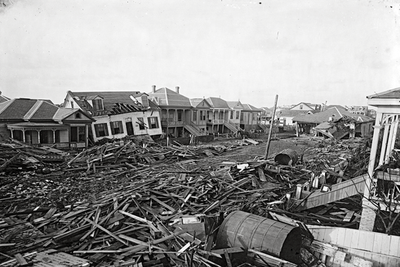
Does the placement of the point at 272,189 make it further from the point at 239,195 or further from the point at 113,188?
the point at 113,188

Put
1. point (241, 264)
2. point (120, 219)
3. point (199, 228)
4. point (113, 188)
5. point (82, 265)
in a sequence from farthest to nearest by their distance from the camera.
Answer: point (113, 188) < point (120, 219) < point (199, 228) < point (241, 264) < point (82, 265)

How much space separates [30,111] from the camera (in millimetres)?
28109

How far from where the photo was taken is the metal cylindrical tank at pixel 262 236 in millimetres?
7668

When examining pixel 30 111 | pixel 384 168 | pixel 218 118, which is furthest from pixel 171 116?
pixel 384 168

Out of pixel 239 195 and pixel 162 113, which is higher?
pixel 162 113

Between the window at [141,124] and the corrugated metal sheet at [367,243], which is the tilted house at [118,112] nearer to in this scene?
the window at [141,124]

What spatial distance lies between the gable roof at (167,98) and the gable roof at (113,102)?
2565mm

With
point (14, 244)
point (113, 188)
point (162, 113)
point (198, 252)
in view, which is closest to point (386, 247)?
point (198, 252)

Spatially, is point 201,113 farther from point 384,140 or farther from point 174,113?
point 384,140

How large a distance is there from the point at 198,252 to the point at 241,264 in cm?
121

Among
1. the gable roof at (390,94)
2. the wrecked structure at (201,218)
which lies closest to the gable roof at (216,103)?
the wrecked structure at (201,218)

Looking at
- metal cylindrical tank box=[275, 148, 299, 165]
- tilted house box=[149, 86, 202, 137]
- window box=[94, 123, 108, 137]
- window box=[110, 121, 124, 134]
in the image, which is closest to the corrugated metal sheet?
metal cylindrical tank box=[275, 148, 299, 165]

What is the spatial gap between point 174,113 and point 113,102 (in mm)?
10614

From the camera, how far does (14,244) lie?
8383mm
